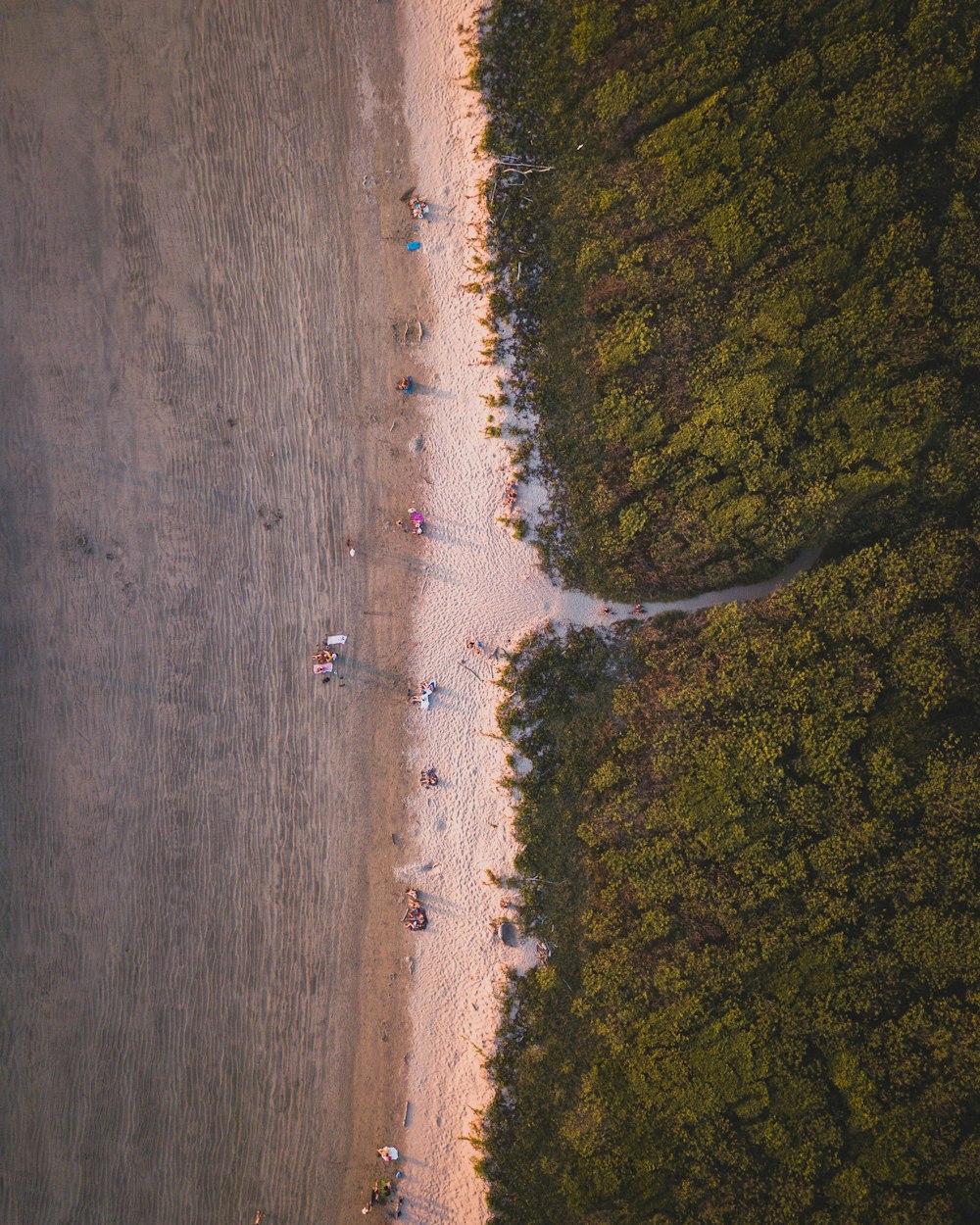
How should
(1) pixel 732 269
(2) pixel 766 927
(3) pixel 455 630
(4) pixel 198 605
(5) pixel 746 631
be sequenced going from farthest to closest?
Result: (3) pixel 455 630, (4) pixel 198 605, (5) pixel 746 631, (2) pixel 766 927, (1) pixel 732 269

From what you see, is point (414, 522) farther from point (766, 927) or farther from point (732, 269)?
point (766, 927)

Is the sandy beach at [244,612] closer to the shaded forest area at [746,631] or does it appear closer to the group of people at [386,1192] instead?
the group of people at [386,1192]

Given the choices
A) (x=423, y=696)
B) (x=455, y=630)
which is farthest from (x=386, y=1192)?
(x=455, y=630)

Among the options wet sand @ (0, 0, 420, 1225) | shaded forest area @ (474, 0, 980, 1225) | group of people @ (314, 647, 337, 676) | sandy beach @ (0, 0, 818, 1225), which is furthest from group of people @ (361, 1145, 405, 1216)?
group of people @ (314, 647, 337, 676)

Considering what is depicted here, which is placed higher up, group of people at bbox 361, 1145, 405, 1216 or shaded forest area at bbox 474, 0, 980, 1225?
shaded forest area at bbox 474, 0, 980, 1225

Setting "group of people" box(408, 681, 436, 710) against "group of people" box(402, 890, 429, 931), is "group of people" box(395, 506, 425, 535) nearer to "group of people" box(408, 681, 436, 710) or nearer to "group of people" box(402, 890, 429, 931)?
"group of people" box(408, 681, 436, 710)

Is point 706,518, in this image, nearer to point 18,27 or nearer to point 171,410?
point 171,410

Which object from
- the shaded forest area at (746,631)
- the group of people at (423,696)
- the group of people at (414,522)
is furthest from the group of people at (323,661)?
the shaded forest area at (746,631)
